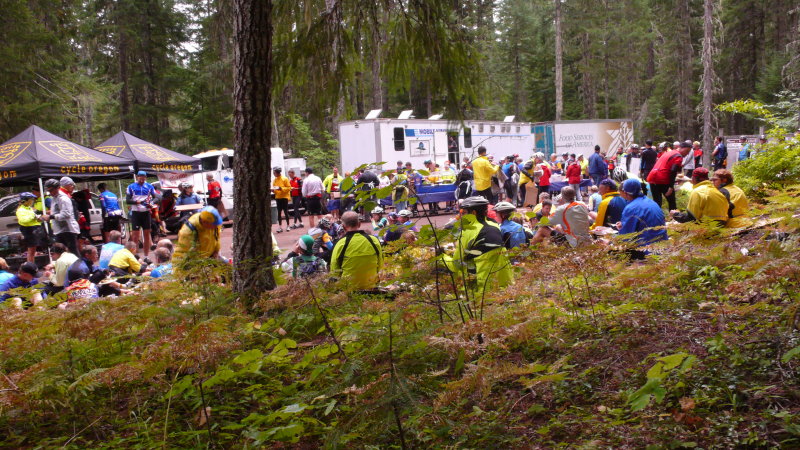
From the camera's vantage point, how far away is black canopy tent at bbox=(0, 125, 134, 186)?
13102 mm

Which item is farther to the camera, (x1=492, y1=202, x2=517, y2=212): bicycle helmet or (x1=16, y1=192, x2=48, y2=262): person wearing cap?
(x1=16, y1=192, x2=48, y2=262): person wearing cap

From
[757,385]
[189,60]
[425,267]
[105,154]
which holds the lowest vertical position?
[757,385]

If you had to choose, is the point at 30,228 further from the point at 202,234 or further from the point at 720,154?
the point at 720,154

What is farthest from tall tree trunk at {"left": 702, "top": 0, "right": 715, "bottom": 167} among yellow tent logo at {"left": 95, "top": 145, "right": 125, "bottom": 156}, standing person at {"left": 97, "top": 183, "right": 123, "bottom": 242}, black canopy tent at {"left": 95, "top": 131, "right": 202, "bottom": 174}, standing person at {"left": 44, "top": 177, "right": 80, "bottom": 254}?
standing person at {"left": 44, "top": 177, "right": 80, "bottom": 254}

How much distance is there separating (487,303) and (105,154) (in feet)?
44.8

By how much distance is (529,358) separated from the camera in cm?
388

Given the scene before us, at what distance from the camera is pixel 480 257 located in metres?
4.28

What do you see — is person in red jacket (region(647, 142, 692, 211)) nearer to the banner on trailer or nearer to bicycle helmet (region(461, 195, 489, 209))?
bicycle helmet (region(461, 195, 489, 209))

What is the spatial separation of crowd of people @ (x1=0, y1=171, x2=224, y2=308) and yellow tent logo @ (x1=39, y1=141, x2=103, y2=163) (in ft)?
3.14

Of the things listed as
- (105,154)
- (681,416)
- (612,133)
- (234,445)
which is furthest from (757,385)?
(612,133)

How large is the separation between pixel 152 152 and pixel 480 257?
14.7m

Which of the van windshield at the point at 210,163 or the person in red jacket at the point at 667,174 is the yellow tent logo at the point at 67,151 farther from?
the person in red jacket at the point at 667,174

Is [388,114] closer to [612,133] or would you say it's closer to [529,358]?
[612,133]

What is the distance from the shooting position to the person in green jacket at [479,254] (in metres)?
3.87
